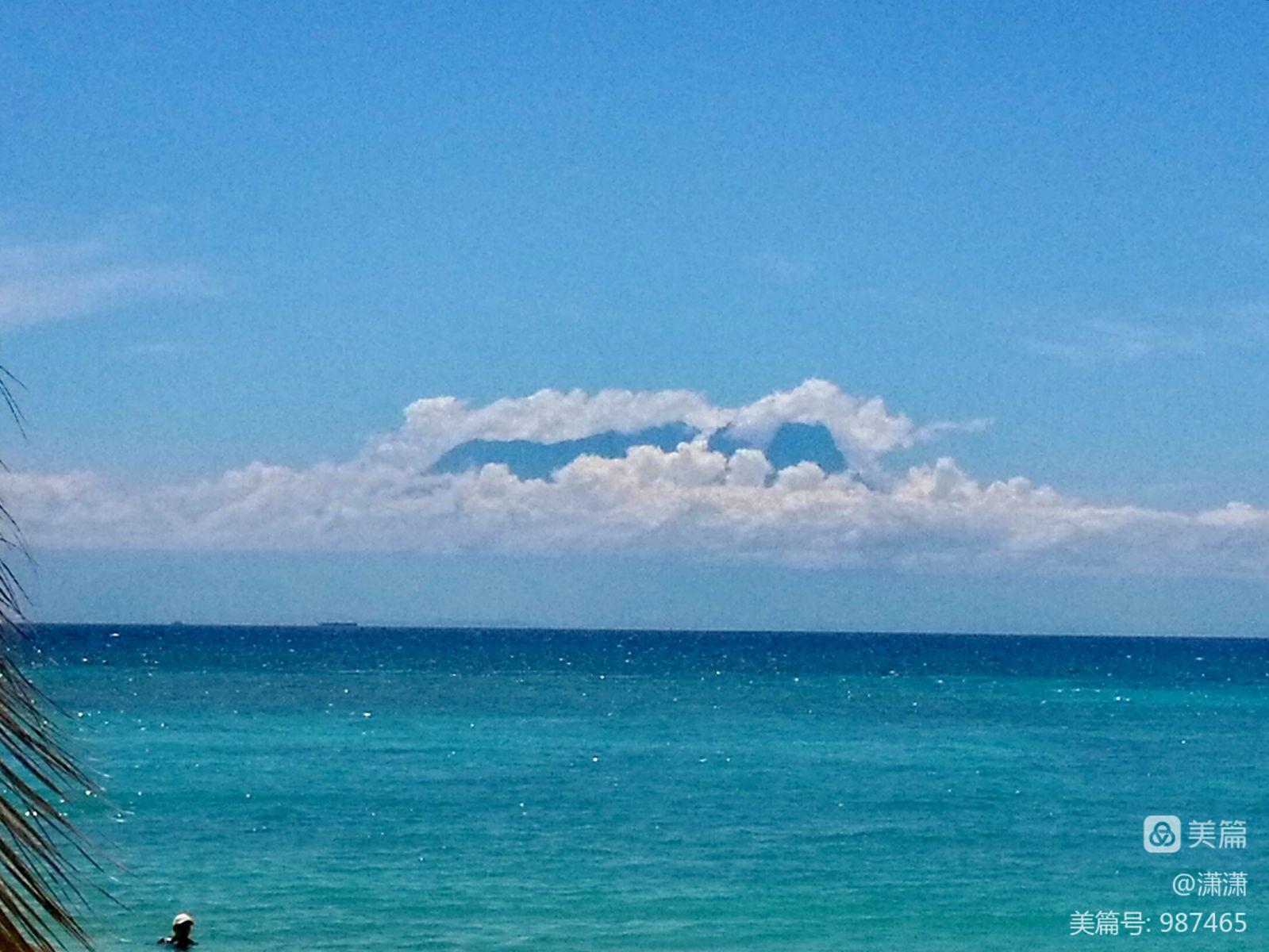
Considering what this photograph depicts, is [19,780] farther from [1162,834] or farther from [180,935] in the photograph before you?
[1162,834]

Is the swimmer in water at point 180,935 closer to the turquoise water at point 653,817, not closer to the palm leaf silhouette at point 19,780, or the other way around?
the turquoise water at point 653,817

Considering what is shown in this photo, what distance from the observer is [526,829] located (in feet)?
104

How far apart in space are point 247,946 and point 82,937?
19499 mm

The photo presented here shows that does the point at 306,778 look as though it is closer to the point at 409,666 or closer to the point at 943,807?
the point at 943,807

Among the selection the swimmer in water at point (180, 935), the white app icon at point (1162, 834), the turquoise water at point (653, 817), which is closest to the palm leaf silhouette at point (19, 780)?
the turquoise water at point (653, 817)

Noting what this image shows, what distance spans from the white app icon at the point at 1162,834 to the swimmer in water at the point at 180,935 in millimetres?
18181

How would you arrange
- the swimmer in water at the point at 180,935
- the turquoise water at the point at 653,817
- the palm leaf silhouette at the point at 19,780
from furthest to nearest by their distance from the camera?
the turquoise water at the point at 653,817 → the swimmer in water at the point at 180,935 → the palm leaf silhouette at the point at 19,780

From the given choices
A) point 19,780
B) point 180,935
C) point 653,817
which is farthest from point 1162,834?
point 19,780

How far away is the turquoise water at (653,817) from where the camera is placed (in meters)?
23.0

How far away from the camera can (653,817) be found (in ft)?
109

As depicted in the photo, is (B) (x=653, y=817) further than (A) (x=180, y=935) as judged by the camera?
Yes

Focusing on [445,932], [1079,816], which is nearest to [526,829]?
[445,932]

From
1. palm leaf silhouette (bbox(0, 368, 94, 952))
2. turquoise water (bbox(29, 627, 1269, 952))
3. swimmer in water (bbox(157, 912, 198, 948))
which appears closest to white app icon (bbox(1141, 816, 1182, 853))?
turquoise water (bbox(29, 627, 1269, 952))

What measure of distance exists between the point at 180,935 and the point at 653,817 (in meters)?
14.8
